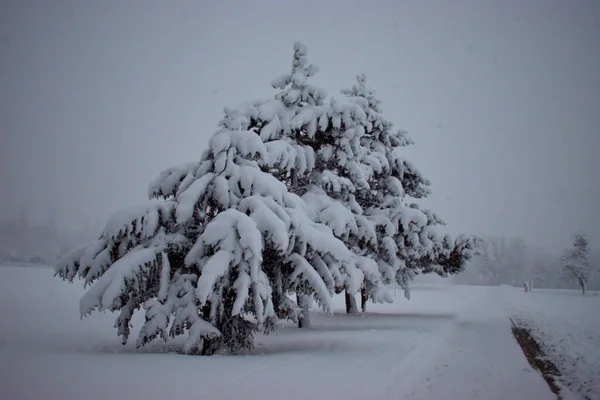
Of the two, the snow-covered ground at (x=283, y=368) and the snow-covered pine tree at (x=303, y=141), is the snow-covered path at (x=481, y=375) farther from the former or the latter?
the snow-covered pine tree at (x=303, y=141)

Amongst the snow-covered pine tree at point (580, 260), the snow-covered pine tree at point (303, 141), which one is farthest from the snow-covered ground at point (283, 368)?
the snow-covered pine tree at point (580, 260)

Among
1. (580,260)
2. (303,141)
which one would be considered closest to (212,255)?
(303,141)

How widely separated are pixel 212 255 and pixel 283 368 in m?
2.94

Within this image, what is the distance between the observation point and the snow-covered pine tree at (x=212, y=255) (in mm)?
9500

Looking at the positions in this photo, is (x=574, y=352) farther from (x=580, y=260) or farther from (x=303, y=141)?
(x=580, y=260)

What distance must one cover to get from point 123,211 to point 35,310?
13.2 metres

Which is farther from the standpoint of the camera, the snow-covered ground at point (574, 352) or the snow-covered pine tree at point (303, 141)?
the snow-covered pine tree at point (303, 141)

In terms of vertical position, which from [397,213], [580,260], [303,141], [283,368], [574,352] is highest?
[303,141]

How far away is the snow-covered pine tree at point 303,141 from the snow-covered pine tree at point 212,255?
359 centimetres

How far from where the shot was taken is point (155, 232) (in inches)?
418

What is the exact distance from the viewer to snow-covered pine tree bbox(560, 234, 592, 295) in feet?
212

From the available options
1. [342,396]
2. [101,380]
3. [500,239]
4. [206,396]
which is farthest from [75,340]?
[500,239]

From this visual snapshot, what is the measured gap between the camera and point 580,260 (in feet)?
213

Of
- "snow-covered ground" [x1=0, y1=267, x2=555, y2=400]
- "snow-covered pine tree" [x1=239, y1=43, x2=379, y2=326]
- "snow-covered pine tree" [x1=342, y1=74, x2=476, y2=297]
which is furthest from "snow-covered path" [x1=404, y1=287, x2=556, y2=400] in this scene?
"snow-covered pine tree" [x1=342, y1=74, x2=476, y2=297]
